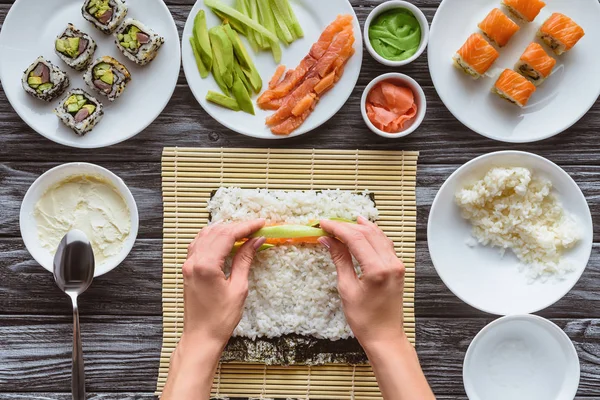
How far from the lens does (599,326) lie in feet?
7.25

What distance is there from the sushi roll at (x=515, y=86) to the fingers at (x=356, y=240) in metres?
0.71

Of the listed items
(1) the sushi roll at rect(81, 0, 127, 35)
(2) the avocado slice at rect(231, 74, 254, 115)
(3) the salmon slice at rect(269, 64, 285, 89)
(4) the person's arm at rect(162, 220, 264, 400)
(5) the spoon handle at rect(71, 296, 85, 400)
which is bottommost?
(5) the spoon handle at rect(71, 296, 85, 400)

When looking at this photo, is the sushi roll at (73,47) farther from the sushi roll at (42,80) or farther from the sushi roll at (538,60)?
the sushi roll at (538,60)

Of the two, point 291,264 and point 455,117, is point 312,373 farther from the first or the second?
point 455,117

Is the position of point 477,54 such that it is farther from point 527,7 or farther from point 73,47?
point 73,47

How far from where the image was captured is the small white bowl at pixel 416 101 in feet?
6.84

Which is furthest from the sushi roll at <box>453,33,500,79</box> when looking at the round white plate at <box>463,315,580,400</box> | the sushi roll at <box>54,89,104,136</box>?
the sushi roll at <box>54,89,104,136</box>

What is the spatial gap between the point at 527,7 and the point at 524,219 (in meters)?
0.75

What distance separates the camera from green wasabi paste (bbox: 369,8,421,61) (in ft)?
6.95

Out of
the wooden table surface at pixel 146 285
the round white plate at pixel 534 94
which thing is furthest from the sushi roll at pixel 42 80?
the round white plate at pixel 534 94

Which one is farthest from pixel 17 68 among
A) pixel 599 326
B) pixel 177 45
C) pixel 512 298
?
pixel 599 326

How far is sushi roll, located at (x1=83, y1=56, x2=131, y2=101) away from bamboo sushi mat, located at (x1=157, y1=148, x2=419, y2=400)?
291 millimetres

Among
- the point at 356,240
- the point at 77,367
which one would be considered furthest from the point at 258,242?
the point at 77,367

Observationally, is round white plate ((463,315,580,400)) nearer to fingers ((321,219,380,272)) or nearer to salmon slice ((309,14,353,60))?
fingers ((321,219,380,272))
